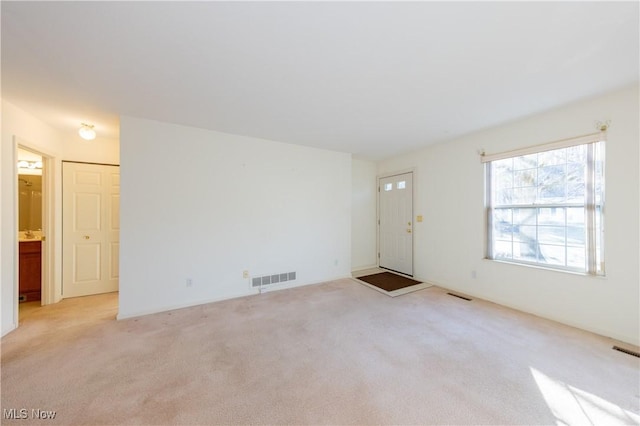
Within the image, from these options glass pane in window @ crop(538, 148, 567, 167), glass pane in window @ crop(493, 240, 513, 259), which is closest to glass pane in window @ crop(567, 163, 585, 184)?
glass pane in window @ crop(538, 148, 567, 167)

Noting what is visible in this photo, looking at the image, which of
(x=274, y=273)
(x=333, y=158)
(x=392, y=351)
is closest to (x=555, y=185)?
(x=392, y=351)

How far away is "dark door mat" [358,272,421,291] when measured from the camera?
13.8ft

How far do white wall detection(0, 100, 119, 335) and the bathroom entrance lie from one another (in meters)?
0.35

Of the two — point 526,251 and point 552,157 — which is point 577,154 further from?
point 526,251

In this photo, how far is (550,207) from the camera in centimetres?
300

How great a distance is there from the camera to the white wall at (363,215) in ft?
17.7

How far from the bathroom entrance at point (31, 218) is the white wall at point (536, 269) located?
6.43m

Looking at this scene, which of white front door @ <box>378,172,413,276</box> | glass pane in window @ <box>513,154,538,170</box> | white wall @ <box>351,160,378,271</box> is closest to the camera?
glass pane in window @ <box>513,154,538,170</box>

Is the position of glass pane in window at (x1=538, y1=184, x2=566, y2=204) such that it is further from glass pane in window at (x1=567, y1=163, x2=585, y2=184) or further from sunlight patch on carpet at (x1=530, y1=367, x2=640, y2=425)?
sunlight patch on carpet at (x1=530, y1=367, x2=640, y2=425)

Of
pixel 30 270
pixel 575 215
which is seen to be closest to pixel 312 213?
pixel 575 215

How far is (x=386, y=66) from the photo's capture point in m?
2.02

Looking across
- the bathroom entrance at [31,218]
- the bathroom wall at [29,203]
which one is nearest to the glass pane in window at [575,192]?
the bathroom entrance at [31,218]

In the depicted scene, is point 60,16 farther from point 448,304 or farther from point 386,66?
point 448,304

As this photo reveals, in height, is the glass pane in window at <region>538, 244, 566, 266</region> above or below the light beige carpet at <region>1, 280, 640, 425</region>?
above
